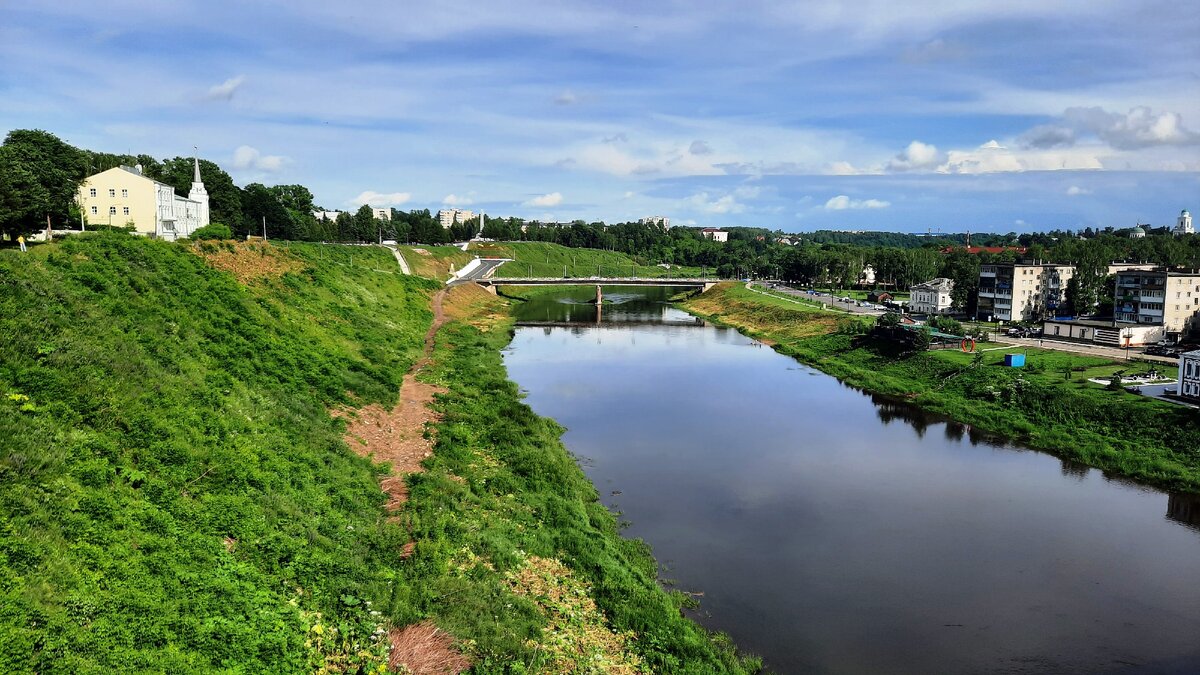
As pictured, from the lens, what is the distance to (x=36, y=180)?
54438 mm

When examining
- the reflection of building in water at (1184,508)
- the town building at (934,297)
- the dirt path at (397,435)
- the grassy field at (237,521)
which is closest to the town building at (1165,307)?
the town building at (934,297)

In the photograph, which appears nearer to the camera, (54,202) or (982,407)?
(982,407)

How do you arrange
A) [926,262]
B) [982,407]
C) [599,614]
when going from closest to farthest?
[599,614] < [982,407] < [926,262]

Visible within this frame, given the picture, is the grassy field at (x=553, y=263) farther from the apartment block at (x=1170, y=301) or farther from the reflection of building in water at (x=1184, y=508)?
the reflection of building in water at (x=1184, y=508)

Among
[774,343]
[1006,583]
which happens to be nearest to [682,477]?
[1006,583]

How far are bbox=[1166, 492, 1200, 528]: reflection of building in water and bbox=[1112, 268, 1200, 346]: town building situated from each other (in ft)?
113

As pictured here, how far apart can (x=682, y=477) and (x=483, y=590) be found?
16.7 meters

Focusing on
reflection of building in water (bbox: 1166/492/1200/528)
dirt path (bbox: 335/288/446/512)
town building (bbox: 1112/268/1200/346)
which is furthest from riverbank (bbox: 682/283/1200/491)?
dirt path (bbox: 335/288/446/512)

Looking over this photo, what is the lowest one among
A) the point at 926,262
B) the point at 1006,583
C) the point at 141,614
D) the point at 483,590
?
the point at 1006,583

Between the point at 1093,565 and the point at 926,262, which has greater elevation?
the point at 926,262

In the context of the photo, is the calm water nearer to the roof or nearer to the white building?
the white building

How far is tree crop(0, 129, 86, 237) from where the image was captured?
163ft

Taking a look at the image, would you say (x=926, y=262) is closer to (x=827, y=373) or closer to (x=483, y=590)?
(x=827, y=373)

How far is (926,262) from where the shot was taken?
125 meters
